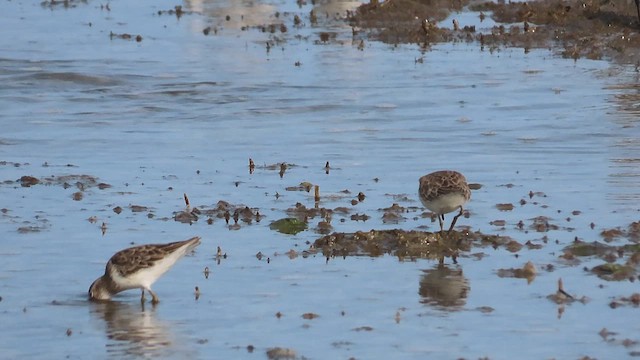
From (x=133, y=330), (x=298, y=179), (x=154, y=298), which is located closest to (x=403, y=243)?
(x=154, y=298)

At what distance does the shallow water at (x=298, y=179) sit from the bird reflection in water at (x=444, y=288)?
1.0 inches

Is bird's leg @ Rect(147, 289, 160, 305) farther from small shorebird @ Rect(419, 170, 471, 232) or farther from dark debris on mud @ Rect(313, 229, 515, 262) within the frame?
small shorebird @ Rect(419, 170, 471, 232)

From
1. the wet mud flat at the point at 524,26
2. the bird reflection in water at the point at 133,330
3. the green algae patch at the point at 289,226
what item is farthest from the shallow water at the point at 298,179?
the wet mud flat at the point at 524,26

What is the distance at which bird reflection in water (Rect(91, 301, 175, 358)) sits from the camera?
9375 mm

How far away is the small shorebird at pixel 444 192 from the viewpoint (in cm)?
1169

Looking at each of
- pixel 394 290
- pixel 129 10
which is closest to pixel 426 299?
pixel 394 290

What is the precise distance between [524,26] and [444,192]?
1554cm

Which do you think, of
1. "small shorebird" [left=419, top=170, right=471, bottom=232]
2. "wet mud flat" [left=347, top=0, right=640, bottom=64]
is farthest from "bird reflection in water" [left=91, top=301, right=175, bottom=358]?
"wet mud flat" [left=347, top=0, right=640, bottom=64]

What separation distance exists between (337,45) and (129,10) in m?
7.54

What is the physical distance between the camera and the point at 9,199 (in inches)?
550

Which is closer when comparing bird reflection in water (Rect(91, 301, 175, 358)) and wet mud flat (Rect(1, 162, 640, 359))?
bird reflection in water (Rect(91, 301, 175, 358))

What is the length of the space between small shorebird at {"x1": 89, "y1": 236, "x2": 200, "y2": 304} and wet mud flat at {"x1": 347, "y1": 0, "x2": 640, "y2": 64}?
1436 centimetres

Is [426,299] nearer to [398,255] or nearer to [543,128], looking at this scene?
[398,255]

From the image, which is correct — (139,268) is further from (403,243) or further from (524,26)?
(524,26)
